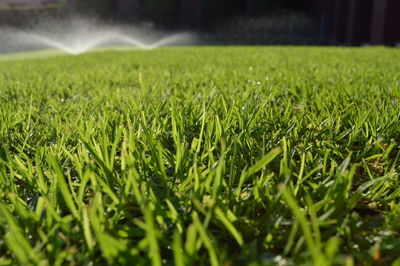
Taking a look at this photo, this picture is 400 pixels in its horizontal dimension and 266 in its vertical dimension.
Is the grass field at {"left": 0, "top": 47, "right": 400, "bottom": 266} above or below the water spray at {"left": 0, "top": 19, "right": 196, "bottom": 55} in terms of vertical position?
below

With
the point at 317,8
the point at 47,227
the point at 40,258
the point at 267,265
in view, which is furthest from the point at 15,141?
the point at 317,8

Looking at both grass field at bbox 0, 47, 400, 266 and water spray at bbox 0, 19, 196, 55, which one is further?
water spray at bbox 0, 19, 196, 55

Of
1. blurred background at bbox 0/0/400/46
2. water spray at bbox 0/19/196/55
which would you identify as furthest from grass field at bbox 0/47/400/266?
blurred background at bbox 0/0/400/46

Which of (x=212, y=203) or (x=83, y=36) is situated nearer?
(x=212, y=203)

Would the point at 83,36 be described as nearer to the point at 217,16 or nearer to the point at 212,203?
the point at 217,16

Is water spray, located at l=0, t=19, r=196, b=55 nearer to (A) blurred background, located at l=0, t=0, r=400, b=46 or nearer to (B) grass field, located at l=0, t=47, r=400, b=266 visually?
(A) blurred background, located at l=0, t=0, r=400, b=46

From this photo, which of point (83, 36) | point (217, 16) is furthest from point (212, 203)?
point (217, 16)

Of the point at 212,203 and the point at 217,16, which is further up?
the point at 217,16

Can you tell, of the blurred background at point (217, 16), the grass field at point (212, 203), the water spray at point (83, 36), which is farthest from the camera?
the blurred background at point (217, 16)

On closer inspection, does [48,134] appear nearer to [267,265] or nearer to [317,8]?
[267,265]

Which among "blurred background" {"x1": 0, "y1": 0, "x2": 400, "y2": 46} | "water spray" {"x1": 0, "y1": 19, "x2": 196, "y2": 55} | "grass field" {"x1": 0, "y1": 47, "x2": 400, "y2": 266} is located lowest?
"grass field" {"x1": 0, "y1": 47, "x2": 400, "y2": 266}

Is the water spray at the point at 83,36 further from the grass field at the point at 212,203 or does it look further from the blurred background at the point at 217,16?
the grass field at the point at 212,203

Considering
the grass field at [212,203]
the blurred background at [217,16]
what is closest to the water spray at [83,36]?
the blurred background at [217,16]

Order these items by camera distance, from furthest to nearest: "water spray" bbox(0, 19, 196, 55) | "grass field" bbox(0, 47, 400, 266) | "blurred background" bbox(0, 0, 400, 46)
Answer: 1. "blurred background" bbox(0, 0, 400, 46)
2. "water spray" bbox(0, 19, 196, 55)
3. "grass field" bbox(0, 47, 400, 266)
